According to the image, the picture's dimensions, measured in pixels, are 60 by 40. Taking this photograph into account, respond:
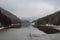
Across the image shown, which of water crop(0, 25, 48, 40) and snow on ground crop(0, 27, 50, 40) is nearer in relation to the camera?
snow on ground crop(0, 27, 50, 40)

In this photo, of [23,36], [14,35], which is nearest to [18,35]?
[14,35]

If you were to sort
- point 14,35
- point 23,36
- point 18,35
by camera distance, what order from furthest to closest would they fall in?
point 18,35 → point 14,35 → point 23,36

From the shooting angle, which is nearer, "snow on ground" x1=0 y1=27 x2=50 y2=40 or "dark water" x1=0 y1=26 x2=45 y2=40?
"snow on ground" x1=0 y1=27 x2=50 y2=40

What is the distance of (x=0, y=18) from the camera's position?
7956cm

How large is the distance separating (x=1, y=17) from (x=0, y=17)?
105 cm

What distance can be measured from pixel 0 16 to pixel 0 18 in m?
2.66

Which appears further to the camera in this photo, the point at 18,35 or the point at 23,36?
the point at 18,35

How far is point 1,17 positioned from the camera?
268ft

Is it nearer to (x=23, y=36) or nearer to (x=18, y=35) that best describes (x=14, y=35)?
(x=18, y=35)

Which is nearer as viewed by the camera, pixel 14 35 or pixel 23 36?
→ pixel 23 36

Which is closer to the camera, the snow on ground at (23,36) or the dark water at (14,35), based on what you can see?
the snow on ground at (23,36)

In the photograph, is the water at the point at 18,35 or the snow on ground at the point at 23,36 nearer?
the snow on ground at the point at 23,36

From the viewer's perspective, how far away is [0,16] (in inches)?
3228

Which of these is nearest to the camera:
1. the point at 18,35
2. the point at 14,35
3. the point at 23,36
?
the point at 23,36
